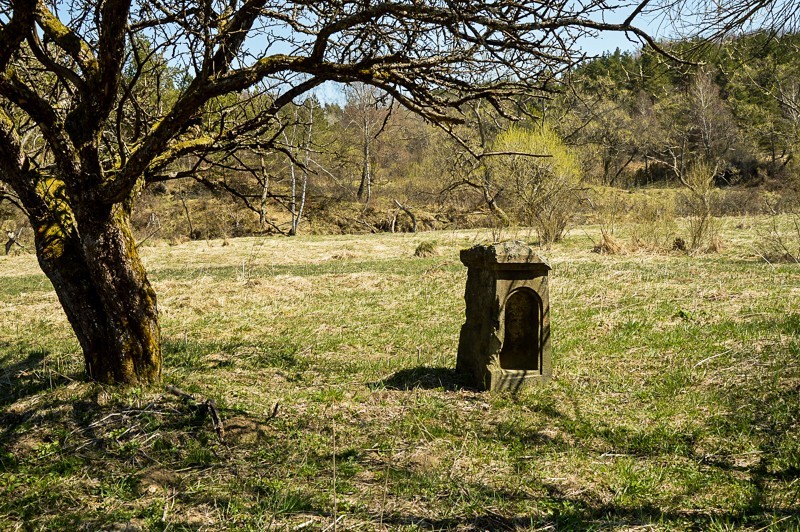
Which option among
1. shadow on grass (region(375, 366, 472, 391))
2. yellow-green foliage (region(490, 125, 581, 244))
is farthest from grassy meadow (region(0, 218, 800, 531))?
yellow-green foliage (region(490, 125, 581, 244))

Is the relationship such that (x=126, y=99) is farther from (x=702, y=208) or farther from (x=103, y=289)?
(x=702, y=208)

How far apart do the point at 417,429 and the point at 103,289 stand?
10.2 ft

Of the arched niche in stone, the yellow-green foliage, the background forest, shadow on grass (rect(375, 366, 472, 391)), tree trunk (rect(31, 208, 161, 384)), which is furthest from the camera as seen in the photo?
the yellow-green foliage

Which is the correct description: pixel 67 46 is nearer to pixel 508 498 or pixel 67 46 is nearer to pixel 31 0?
pixel 31 0

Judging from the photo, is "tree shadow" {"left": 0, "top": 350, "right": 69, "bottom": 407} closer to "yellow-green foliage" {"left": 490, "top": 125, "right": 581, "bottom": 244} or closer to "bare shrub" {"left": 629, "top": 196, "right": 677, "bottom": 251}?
"yellow-green foliage" {"left": 490, "top": 125, "right": 581, "bottom": 244}

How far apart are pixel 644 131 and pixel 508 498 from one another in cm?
5126

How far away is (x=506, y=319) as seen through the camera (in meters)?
6.26

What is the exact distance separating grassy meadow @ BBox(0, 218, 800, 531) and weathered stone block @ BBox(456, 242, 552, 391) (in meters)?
0.25

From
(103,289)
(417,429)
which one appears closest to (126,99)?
(103,289)

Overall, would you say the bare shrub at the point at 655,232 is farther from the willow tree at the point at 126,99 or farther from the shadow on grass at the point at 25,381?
the shadow on grass at the point at 25,381

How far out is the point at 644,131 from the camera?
49094 millimetres

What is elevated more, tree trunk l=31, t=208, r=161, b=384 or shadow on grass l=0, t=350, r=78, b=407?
tree trunk l=31, t=208, r=161, b=384

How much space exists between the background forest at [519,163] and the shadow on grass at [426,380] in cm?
174

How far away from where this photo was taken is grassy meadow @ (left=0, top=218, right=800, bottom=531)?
11.6ft
